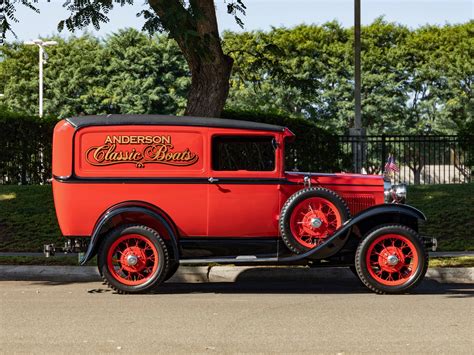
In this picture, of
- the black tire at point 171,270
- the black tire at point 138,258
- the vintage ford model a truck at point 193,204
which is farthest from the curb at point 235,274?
the black tire at point 138,258

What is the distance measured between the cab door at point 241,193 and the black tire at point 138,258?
631mm

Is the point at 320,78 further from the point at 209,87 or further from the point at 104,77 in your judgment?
the point at 209,87

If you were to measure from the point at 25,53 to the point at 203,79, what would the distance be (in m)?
45.1

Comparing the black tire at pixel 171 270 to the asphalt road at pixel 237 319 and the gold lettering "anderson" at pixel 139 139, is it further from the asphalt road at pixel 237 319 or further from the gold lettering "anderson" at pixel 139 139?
the gold lettering "anderson" at pixel 139 139

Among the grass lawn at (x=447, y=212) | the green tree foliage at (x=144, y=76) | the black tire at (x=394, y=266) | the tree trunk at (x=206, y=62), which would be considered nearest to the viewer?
the black tire at (x=394, y=266)

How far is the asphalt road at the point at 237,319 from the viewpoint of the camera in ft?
22.5

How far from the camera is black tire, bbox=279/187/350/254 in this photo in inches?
385

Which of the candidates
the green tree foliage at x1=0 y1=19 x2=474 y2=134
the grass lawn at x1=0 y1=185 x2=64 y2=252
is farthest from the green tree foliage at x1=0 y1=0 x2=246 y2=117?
the green tree foliage at x1=0 y1=19 x2=474 y2=134

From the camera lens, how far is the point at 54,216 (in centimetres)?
1603

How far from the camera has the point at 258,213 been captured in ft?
32.8

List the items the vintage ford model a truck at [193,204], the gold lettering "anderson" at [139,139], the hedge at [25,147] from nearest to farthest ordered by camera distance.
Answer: the vintage ford model a truck at [193,204] < the gold lettering "anderson" at [139,139] < the hedge at [25,147]

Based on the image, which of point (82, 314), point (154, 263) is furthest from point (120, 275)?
point (82, 314)

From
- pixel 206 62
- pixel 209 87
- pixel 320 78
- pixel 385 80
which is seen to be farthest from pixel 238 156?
pixel 320 78

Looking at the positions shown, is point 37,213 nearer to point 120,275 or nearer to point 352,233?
point 120,275
